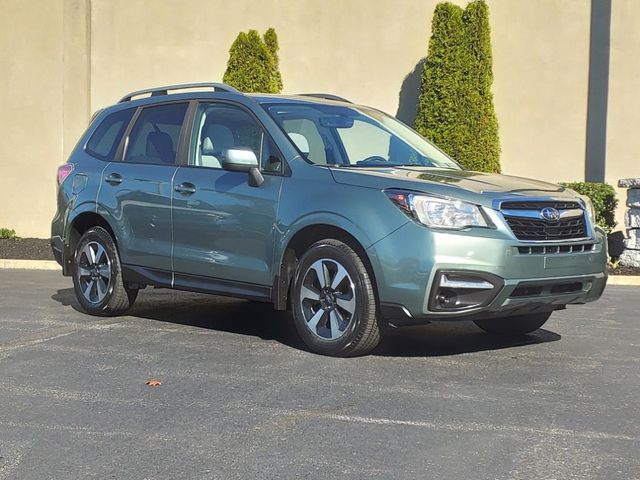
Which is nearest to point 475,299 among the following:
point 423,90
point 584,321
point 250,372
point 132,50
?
point 250,372

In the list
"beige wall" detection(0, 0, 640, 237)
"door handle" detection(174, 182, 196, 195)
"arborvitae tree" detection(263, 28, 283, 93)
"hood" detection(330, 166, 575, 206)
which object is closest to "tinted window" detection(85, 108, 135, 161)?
"door handle" detection(174, 182, 196, 195)

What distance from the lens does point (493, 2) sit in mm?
15477

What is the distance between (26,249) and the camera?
1574 centimetres

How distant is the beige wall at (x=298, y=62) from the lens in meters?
15.2

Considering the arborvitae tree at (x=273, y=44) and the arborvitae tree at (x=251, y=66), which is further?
the arborvitae tree at (x=273, y=44)

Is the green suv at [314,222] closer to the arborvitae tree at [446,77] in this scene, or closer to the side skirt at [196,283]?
the side skirt at [196,283]

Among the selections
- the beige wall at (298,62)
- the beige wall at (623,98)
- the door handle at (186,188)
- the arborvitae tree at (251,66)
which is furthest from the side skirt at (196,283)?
the beige wall at (623,98)

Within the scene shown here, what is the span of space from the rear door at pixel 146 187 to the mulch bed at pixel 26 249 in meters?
7.07

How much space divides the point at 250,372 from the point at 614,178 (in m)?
10.5

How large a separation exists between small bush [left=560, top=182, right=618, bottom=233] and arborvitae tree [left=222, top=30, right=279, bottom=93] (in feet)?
17.5

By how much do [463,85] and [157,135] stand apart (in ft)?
25.9

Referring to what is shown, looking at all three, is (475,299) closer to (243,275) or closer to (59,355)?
(243,275)

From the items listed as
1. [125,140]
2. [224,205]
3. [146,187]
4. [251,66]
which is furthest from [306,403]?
[251,66]

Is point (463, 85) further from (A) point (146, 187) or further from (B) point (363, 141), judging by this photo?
(A) point (146, 187)
